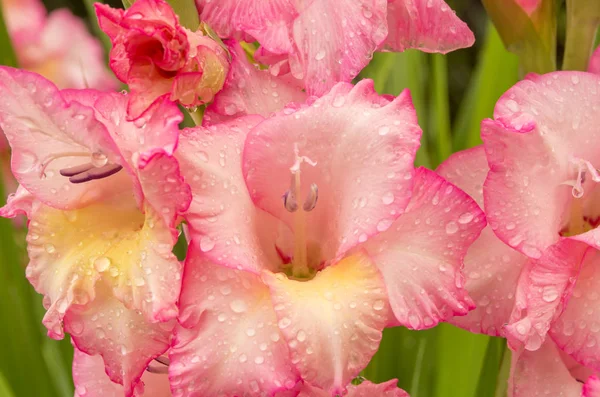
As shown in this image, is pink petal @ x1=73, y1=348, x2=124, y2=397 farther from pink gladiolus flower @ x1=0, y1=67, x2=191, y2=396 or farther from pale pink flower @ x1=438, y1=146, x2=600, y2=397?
pale pink flower @ x1=438, y1=146, x2=600, y2=397

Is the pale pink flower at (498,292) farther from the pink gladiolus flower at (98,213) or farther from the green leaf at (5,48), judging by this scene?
the green leaf at (5,48)

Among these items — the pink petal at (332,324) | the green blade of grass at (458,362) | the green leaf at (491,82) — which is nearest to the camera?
the pink petal at (332,324)

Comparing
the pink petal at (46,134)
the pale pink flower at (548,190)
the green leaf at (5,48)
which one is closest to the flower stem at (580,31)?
the pale pink flower at (548,190)

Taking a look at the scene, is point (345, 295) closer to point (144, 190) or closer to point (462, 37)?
point (144, 190)

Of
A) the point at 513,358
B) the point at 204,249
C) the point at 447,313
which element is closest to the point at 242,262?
the point at 204,249

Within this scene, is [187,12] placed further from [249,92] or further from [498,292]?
[498,292]

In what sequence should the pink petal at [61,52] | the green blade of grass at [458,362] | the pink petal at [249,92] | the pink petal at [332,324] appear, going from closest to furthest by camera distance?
the pink petal at [332,324]
the pink petal at [249,92]
the green blade of grass at [458,362]
the pink petal at [61,52]

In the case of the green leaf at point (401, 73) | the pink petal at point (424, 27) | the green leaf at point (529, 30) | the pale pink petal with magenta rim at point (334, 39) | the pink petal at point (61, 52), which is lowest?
the pink petal at point (61, 52)
